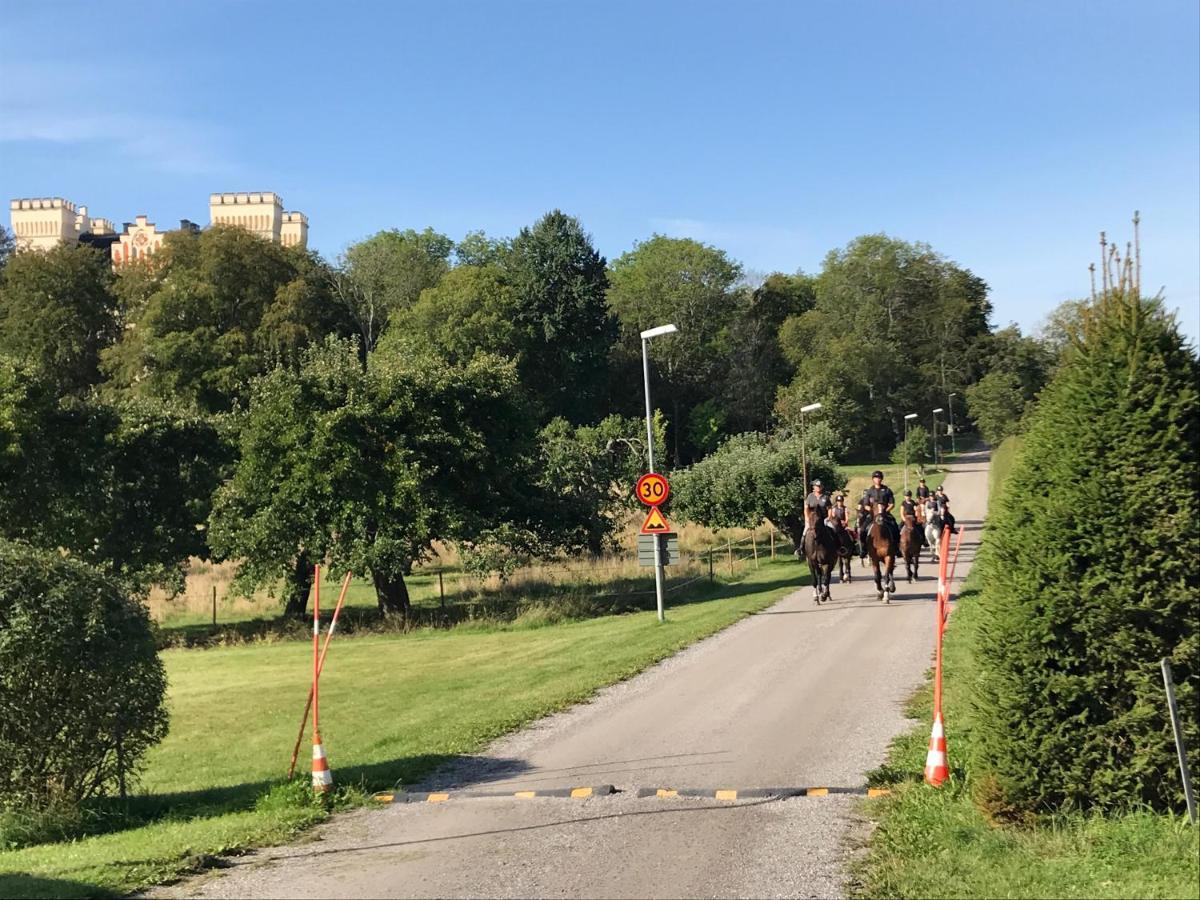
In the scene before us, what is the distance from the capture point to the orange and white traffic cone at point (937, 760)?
9.13 m

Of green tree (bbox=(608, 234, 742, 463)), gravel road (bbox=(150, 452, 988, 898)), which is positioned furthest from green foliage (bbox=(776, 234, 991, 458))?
gravel road (bbox=(150, 452, 988, 898))

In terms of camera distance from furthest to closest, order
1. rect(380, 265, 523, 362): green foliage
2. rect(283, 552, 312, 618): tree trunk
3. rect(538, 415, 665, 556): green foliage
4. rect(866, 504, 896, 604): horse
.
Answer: rect(380, 265, 523, 362): green foliage < rect(538, 415, 665, 556): green foliage < rect(283, 552, 312, 618): tree trunk < rect(866, 504, 896, 604): horse

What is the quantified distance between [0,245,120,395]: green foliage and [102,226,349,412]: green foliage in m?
3.88

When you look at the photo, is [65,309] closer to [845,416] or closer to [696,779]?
[845,416]

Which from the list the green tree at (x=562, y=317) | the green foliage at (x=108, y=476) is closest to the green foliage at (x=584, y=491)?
the green foliage at (x=108, y=476)

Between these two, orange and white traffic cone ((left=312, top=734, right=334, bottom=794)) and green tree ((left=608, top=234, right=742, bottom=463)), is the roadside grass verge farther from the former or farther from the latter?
green tree ((left=608, top=234, right=742, bottom=463))

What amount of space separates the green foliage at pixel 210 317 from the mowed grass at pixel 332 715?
40916mm

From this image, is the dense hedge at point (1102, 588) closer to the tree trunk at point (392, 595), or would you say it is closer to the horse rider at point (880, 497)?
the horse rider at point (880, 497)

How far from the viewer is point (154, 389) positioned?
220 feet

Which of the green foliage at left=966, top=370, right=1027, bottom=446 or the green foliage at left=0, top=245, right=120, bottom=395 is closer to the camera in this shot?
the green foliage at left=0, top=245, right=120, bottom=395

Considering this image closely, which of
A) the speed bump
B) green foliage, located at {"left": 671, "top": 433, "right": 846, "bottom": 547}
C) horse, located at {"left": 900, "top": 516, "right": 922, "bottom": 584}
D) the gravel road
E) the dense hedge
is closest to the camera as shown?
the dense hedge

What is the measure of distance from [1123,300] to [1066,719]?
2.71 m

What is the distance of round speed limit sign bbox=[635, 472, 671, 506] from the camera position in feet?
79.6

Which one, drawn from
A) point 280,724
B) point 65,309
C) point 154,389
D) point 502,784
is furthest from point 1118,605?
point 65,309
